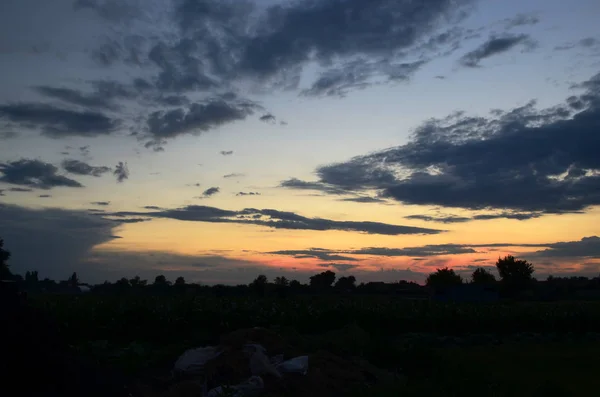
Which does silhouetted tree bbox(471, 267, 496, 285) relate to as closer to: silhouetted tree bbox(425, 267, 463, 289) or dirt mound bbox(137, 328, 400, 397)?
silhouetted tree bbox(425, 267, 463, 289)

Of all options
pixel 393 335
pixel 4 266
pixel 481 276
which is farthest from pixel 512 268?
pixel 4 266

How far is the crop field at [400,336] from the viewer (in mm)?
15141

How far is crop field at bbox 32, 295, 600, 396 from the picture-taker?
15141 millimetres

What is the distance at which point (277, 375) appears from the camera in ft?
39.7

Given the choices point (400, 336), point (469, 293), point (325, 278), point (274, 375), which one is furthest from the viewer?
point (325, 278)

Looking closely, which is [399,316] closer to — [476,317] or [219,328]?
[476,317]

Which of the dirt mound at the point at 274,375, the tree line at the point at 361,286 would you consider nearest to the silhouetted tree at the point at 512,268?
the tree line at the point at 361,286

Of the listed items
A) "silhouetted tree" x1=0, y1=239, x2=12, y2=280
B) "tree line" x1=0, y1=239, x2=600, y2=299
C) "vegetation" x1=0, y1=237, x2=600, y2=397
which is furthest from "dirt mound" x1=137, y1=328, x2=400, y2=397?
"tree line" x1=0, y1=239, x2=600, y2=299

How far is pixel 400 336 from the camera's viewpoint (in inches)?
1272

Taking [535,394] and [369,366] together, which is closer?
[535,394]

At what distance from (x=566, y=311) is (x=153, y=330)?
29.0m

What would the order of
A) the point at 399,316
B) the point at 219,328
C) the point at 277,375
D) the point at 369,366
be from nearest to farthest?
1. the point at 277,375
2. the point at 369,366
3. the point at 219,328
4. the point at 399,316

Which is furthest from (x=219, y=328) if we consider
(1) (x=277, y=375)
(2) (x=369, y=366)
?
(1) (x=277, y=375)

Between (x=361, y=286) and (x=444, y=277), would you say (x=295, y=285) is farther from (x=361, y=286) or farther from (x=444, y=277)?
(x=444, y=277)
